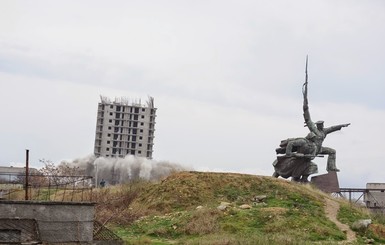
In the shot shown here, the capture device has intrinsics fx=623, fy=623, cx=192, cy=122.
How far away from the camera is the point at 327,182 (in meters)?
43.2

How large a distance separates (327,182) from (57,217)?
1002 inches

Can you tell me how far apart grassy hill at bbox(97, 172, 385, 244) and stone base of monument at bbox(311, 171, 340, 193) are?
6690 millimetres

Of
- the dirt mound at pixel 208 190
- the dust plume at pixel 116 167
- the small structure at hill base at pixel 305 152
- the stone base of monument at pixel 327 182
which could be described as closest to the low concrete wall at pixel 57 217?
the dirt mound at pixel 208 190

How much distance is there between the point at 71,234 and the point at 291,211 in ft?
39.3

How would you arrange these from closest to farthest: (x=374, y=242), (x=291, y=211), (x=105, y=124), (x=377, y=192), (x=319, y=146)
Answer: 1. (x=374, y=242)
2. (x=291, y=211)
3. (x=319, y=146)
4. (x=377, y=192)
5. (x=105, y=124)

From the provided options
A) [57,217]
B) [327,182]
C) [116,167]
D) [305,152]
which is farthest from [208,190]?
[116,167]

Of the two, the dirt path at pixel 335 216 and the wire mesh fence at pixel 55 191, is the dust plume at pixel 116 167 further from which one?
the dirt path at pixel 335 216

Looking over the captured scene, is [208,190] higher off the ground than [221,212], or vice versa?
[208,190]

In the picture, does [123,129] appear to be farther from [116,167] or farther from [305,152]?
[305,152]

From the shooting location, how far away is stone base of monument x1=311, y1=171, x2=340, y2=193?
4291 centimetres

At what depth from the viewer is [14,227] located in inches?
832

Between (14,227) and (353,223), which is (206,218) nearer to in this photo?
(353,223)

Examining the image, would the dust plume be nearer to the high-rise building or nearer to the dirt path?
the high-rise building

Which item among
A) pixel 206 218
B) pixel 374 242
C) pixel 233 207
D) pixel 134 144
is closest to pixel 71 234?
pixel 206 218
